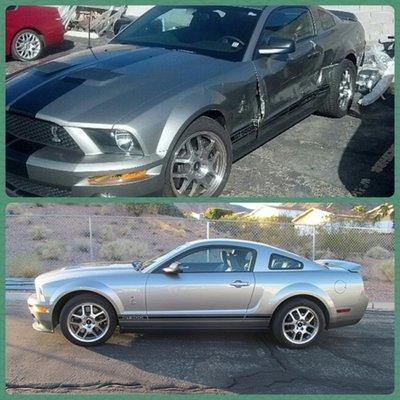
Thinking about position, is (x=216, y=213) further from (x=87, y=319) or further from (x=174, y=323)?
(x=87, y=319)

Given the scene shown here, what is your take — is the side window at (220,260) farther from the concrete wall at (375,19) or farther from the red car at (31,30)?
the red car at (31,30)

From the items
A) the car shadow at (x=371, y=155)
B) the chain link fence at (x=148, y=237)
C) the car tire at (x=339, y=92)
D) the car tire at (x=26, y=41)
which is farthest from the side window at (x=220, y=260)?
the car tire at (x=26, y=41)

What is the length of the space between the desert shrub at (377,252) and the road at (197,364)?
16.4 feet

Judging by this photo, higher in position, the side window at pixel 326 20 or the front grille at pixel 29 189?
the side window at pixel 326 20

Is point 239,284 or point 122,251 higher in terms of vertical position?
point 239,284

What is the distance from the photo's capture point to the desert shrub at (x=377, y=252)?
1113cm

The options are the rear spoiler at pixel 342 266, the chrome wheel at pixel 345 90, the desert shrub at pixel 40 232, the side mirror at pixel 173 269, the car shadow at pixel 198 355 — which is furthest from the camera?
the desert shrub at pixel 40 232

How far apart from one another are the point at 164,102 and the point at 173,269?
6.01 feet

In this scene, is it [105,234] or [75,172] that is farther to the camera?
[105,234]

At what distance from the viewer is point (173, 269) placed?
5.60 meters

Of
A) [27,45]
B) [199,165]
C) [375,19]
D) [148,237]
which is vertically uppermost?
[375,19]

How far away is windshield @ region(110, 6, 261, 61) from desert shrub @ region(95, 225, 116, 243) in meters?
6.23

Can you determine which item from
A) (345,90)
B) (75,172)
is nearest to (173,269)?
(75,172)

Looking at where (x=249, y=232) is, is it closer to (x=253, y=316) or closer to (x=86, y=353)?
(x=253, y=316)
